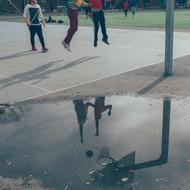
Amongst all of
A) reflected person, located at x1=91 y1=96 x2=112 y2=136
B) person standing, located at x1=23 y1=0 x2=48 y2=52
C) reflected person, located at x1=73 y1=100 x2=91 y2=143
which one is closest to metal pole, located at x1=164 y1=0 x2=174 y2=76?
reflected person, located at x1=91 y1=96 x2=112 y2=136

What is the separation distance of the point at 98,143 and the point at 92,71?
14.6 feet

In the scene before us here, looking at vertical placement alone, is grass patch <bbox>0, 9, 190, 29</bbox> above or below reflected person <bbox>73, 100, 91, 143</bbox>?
above

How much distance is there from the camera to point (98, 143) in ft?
15.0

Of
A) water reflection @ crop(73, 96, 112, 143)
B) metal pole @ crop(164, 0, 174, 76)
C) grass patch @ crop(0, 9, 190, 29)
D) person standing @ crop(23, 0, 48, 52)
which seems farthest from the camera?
grass patch @ crop(0, 9, 190, 29)

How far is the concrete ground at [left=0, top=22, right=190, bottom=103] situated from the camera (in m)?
7.01

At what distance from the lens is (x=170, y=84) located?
7250 mm

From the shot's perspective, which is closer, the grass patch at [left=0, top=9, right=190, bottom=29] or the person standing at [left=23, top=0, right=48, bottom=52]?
the person standing at [left=23, top=0, right=48, bottom=52]

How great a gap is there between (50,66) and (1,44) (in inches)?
235

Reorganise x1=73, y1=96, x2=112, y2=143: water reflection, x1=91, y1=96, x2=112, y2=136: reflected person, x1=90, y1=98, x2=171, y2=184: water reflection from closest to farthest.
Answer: x1=90, y1=98, x2=171, y2=184: water reflection, x1=73, y1=96, x2=112, y2=143: water reflection, x1=91, y1=96, x2=112, y2=136: reflected person

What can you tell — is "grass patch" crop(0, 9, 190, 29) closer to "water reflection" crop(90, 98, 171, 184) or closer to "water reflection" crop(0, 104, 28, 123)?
Answer: "water reflection" crop(0, 104, 28, 123)

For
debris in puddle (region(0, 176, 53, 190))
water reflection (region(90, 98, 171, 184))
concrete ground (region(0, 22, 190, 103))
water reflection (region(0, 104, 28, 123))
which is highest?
concrete ground (region(0, 22, 190, 103))

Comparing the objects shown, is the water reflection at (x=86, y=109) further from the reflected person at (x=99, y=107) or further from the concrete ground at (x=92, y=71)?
the concrete ground at (x=92, y=71)

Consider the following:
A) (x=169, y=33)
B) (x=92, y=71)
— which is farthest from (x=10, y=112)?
(x=169, y=33)

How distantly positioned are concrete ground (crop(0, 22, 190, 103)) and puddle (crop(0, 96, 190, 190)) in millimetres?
674
